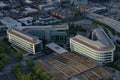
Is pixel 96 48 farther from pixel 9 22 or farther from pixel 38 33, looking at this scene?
pixel 9 22

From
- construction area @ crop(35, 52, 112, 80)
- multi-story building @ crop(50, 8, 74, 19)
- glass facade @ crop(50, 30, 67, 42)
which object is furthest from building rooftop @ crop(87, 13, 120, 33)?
construction area @ crop(35, 52, 112, 80)

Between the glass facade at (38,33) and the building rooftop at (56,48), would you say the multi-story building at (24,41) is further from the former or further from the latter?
the glass facade at (38,33)

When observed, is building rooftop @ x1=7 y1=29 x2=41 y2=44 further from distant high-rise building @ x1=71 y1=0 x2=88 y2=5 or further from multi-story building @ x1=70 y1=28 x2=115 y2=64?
distant high-rise building @ x1=71 y1=0 x2=88 y2=5

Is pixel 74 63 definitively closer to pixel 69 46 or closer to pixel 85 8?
pixel 69 46

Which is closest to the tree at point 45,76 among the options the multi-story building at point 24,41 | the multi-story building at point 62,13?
the multi-story building at point 24,41

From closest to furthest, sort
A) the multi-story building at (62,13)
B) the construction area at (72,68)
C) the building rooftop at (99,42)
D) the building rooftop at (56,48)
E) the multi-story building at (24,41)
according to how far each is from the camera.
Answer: the construction area at (72,68), the building rooftop at (99,42), the building rooftop at (56,48), the multi-story building at (24,41), the multi-story building at (62,13)

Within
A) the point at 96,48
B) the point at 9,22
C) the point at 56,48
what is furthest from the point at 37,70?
the point at 9,22
